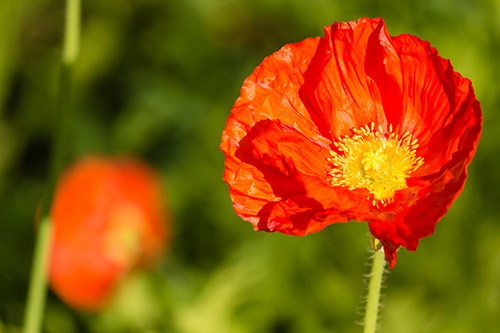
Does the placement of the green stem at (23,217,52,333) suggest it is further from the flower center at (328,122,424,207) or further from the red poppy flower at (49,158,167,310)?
the red poppy flower at (49,158,167,310)

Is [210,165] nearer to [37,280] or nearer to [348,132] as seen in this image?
[348,132]

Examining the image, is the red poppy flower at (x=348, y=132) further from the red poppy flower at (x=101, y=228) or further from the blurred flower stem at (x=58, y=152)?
the red poppy flower at (x=101, y=228)

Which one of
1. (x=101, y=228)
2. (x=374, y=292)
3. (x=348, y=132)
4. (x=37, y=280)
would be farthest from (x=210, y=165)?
(x=374, y=292)

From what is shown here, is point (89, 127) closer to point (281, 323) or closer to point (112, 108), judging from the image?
point (112, 108)

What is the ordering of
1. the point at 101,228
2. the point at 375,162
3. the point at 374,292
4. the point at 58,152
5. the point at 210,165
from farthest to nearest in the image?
the point at 210,165
the point at 101,228
the point at 375,162
the point at 58,152
the point at 374,292

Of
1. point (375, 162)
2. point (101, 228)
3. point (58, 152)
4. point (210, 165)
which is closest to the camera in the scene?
point (58, 152)

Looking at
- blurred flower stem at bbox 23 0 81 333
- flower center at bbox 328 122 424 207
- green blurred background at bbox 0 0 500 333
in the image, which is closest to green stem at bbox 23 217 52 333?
blurred flower stem at bbox 23 0 81 333

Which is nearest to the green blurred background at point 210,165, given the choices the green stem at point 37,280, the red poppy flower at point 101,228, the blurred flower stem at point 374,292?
the red poppy flower at point 101,228
